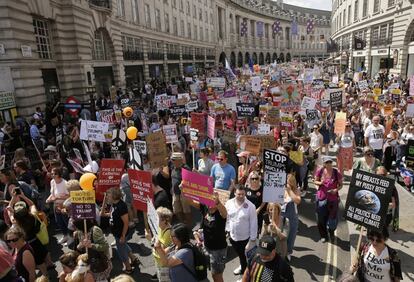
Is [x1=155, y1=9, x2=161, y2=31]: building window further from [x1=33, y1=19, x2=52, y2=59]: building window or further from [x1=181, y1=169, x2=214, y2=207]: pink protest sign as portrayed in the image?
[x1=181, y1=169, x2=214, y2=207]: pink protest sign

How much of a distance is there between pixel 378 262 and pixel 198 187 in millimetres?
2679

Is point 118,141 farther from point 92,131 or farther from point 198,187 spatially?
point 198,187

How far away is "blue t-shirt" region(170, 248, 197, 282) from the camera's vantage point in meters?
4.03

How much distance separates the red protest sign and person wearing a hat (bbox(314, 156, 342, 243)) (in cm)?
385

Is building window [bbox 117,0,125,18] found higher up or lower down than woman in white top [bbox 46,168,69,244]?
higher up

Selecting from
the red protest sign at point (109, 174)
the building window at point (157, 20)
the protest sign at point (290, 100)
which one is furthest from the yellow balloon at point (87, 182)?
the building window at point (157, 20)

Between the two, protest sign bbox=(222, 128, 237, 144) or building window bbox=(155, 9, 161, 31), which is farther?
building window bbox=(155, 9, 161, 31)

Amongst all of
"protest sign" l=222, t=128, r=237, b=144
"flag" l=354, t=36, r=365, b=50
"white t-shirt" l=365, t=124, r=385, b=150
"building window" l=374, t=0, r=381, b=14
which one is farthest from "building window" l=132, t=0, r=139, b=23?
"white t-shirt" l=365, t=124, r=385, b=150

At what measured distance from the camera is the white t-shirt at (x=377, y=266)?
425 centimetres

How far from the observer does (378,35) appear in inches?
1515

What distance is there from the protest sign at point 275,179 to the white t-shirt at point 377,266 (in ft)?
5.06

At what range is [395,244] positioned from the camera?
6.50m

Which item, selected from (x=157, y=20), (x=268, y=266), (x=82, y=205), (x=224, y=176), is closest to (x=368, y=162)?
(x=224, y=176)

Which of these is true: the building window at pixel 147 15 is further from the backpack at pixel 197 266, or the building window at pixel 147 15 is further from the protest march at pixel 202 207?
the backpack at pixel 197 266
